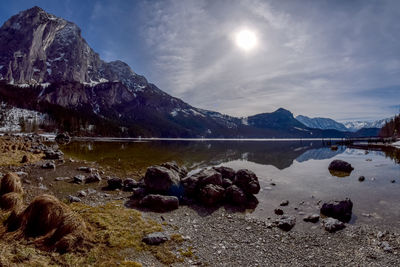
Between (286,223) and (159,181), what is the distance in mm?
12558

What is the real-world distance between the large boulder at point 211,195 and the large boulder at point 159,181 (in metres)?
3.77

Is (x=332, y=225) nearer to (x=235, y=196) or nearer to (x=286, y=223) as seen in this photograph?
(x=286, y=223)

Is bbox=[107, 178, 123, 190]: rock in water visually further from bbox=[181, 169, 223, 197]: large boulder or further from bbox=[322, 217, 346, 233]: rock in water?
bbox=[322, 217, 346, 233]: rock in water

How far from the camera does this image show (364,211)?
16938mm

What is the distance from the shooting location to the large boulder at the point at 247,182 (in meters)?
22.2

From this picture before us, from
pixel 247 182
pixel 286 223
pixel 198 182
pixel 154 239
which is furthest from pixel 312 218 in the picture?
pixel 154 239

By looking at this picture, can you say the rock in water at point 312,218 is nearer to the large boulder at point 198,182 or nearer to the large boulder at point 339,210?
the large boulder at point 339,210

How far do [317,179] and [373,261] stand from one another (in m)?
20.6

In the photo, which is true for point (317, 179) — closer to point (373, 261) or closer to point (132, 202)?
point (373, 261)

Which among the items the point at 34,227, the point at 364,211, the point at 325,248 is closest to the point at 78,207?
the point at 34,227

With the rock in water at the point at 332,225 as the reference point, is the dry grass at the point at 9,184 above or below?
above

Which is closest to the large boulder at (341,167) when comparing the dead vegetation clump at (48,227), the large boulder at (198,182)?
the large boulder at (198,182)

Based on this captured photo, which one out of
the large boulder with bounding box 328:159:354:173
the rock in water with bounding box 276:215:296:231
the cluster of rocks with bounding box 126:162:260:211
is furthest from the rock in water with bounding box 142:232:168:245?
the large boulder with bounding box 328:159:354:173

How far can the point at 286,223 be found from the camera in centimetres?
1406
